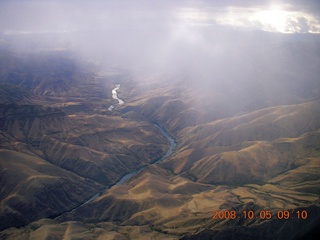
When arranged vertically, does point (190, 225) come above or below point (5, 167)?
below

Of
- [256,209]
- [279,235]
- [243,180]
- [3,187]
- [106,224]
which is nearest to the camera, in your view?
[279,235]

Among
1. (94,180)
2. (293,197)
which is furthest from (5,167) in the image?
(293,197)

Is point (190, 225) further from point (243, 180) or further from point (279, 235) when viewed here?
point (243, 180)

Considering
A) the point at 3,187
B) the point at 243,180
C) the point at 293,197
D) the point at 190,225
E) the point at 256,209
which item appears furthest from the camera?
the point at 243,180

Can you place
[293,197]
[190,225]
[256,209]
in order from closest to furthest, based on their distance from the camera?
[256,209]
[190,225]
[293,197]

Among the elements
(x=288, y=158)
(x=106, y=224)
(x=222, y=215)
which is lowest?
(x=106, y=224)

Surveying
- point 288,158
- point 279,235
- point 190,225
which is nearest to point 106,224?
point 190,225

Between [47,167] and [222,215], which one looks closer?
[222,215]

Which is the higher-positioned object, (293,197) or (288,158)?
(288,158)

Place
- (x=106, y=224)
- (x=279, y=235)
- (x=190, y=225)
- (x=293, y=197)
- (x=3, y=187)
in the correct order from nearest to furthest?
(x=279, y=235), (x=190, y=225), (x=106, y=224), (x=293, y=197), (x=3, y=187)

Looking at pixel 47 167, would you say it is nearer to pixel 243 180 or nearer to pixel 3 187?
pixel 3 187
